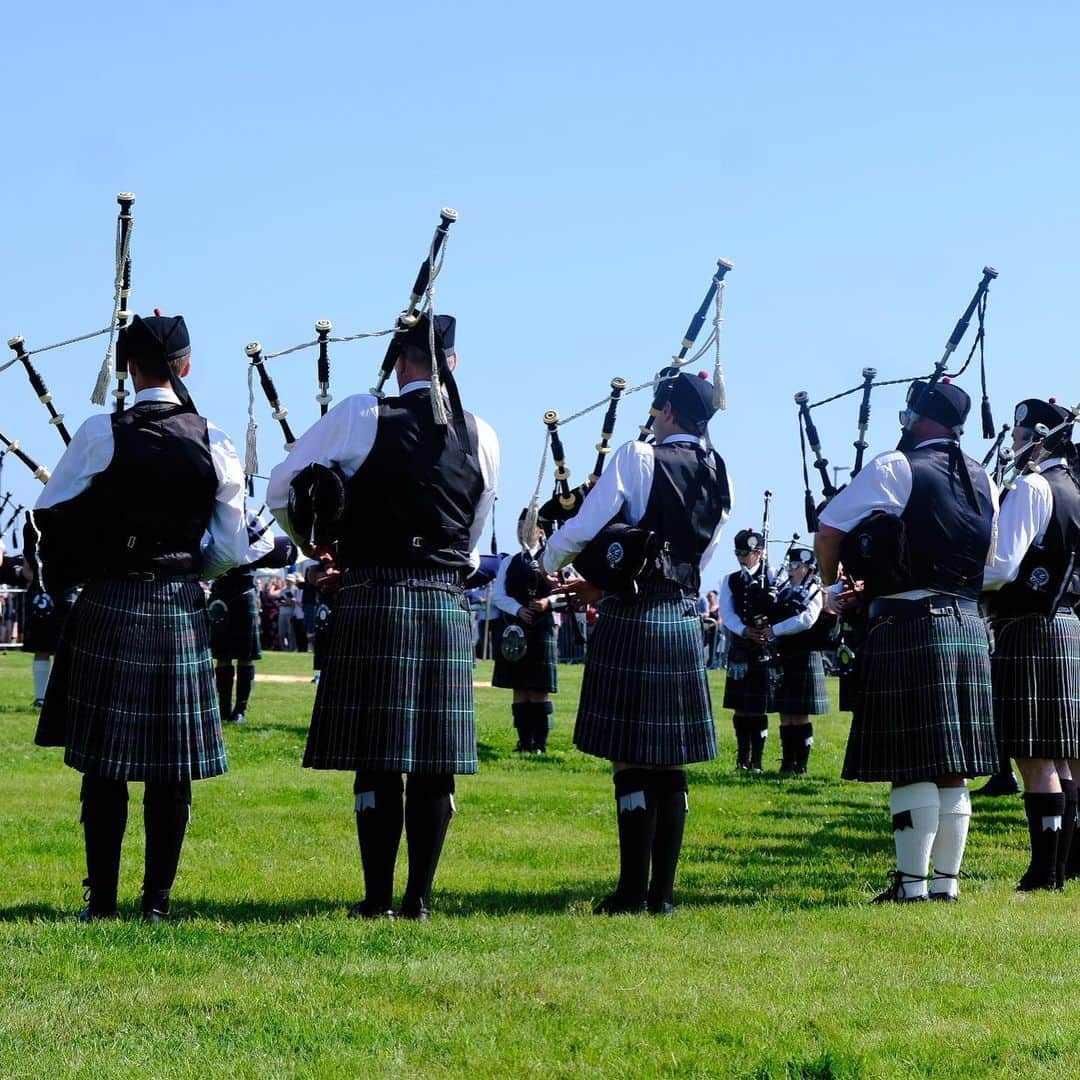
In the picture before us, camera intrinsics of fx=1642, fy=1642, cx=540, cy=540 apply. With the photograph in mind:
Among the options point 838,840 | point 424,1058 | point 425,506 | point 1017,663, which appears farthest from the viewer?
point 838,840

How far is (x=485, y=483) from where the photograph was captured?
5.30 meters

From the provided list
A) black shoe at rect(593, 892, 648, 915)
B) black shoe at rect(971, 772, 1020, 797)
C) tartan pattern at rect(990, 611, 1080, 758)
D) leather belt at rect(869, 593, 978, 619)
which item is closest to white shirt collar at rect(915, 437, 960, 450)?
leather belt at rect(869, 593, 978, 619)

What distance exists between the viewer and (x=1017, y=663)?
6074 mm

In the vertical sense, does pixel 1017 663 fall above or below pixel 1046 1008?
above

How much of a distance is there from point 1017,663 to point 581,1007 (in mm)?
2898

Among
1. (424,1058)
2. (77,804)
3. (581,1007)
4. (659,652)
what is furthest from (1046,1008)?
(77,804)

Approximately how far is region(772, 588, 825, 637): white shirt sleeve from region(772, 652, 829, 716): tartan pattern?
17cm

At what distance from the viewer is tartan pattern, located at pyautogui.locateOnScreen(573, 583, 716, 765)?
543 centimetres

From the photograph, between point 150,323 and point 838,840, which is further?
point 838,840

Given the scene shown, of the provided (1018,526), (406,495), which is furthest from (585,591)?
(1018,526)

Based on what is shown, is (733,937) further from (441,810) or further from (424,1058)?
(424,1058)

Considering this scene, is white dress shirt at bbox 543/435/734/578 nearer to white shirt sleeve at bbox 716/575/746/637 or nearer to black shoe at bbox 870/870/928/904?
black shoe at bbox 870/870/928/904

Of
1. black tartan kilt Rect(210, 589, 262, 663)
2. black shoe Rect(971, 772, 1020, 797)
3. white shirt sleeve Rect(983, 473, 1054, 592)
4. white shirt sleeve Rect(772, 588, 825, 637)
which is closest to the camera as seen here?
white shirt sleeve Rect(983, 473, 1054, 592)

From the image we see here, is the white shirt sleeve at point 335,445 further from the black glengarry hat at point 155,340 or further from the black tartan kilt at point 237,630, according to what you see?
the black tartan kilt at point 237,630
